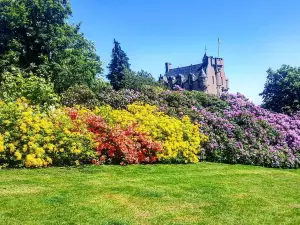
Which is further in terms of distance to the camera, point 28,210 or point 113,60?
point 113,60

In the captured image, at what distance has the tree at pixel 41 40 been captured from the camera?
29609 millimetres

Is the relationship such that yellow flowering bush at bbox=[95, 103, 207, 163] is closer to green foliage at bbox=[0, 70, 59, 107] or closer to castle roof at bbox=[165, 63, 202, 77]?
green foliage at bbox=[0, 70, 59, 107]

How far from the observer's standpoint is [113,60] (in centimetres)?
5272

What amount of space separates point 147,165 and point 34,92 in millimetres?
5143

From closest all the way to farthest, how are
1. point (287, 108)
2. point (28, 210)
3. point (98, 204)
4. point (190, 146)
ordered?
point (28, 210) < point (98, 204) < point (190, 146) < point (287, 108)

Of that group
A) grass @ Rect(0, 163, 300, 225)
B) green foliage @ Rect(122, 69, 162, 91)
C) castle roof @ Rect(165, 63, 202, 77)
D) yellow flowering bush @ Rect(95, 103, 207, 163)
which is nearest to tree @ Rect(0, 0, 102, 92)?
green foliage @ Rect(122, 69, 162, 91)

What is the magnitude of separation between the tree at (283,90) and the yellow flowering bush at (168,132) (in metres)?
11.9

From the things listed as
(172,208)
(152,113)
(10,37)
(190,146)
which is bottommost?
(172,208)

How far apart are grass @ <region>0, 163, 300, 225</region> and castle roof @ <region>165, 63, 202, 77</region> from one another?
63496mm

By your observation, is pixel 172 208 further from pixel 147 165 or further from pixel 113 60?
pixel 113 60

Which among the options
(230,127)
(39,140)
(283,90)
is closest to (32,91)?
(39,140)

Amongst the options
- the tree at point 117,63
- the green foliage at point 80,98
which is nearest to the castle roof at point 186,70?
the tree at point 117,63

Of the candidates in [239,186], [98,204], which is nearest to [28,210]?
[98,204]

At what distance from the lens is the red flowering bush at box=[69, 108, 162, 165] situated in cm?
1008
